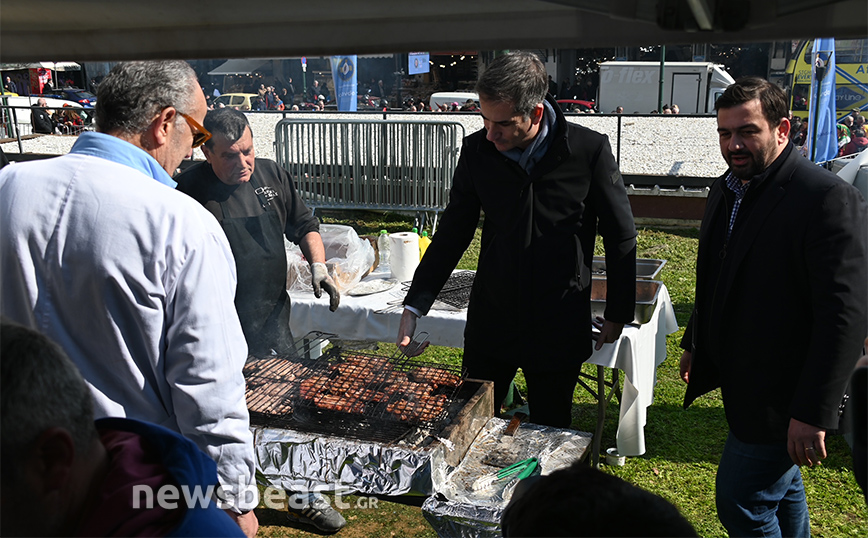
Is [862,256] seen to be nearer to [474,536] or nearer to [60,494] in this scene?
[474,536]

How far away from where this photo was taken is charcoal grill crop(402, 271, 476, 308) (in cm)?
410

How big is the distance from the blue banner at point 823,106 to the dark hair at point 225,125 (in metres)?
8.63

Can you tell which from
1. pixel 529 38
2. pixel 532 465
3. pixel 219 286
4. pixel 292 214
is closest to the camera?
pixel 529 38

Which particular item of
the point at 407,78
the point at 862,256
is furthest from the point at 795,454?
the point at 407,78

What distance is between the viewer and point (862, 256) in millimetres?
2256

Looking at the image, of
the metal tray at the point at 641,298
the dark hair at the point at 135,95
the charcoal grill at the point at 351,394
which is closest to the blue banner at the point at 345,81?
the metal tray at the point at 641,298

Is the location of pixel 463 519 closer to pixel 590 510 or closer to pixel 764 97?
pixel 590 510

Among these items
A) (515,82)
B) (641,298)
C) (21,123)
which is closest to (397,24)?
(515,82)

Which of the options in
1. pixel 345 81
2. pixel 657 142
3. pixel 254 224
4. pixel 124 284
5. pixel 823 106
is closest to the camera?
pixel 124 284

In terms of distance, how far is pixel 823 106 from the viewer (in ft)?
30.9

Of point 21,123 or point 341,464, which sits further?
point 21,123

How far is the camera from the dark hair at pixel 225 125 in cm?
344

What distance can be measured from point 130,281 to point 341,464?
1268 mm

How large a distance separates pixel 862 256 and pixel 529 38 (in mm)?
1781
